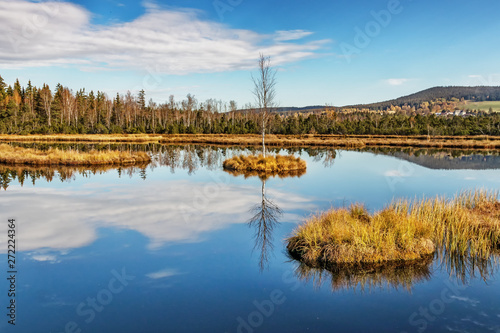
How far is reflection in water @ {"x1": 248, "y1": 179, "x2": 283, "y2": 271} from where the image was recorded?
10172 millimetres

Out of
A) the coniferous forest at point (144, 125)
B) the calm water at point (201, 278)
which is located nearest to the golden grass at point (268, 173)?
the calm water at point (201, 278)

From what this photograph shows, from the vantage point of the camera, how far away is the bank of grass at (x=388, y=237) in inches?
370

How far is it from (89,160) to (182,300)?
987 inches

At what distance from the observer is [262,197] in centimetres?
1709

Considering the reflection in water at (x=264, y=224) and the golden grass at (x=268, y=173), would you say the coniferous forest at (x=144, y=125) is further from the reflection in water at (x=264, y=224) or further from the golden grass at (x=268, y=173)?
the reflection in water at (x=264, y=224)

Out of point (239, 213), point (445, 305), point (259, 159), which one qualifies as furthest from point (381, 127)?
point (445, 305)

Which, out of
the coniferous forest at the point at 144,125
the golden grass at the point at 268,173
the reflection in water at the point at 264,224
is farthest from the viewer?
the coniferous forest at the point at 144,125

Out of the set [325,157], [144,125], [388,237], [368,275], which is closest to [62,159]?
[325,157]

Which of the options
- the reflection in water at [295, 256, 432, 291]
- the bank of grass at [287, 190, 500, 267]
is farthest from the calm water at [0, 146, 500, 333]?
the bank of grass at [287, 190, 500, 267]

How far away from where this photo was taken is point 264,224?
1281 cm

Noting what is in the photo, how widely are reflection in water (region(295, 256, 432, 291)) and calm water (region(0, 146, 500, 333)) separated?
25 mm

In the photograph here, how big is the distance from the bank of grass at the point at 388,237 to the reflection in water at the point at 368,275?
0.27m

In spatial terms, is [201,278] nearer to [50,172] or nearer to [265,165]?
[265,165]

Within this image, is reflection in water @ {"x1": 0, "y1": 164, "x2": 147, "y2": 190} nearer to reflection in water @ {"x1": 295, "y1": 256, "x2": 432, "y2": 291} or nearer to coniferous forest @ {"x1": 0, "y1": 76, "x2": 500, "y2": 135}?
reflection in water @ {"x1": 295, "y1": 256, "x2": 432, "y2": 291}
